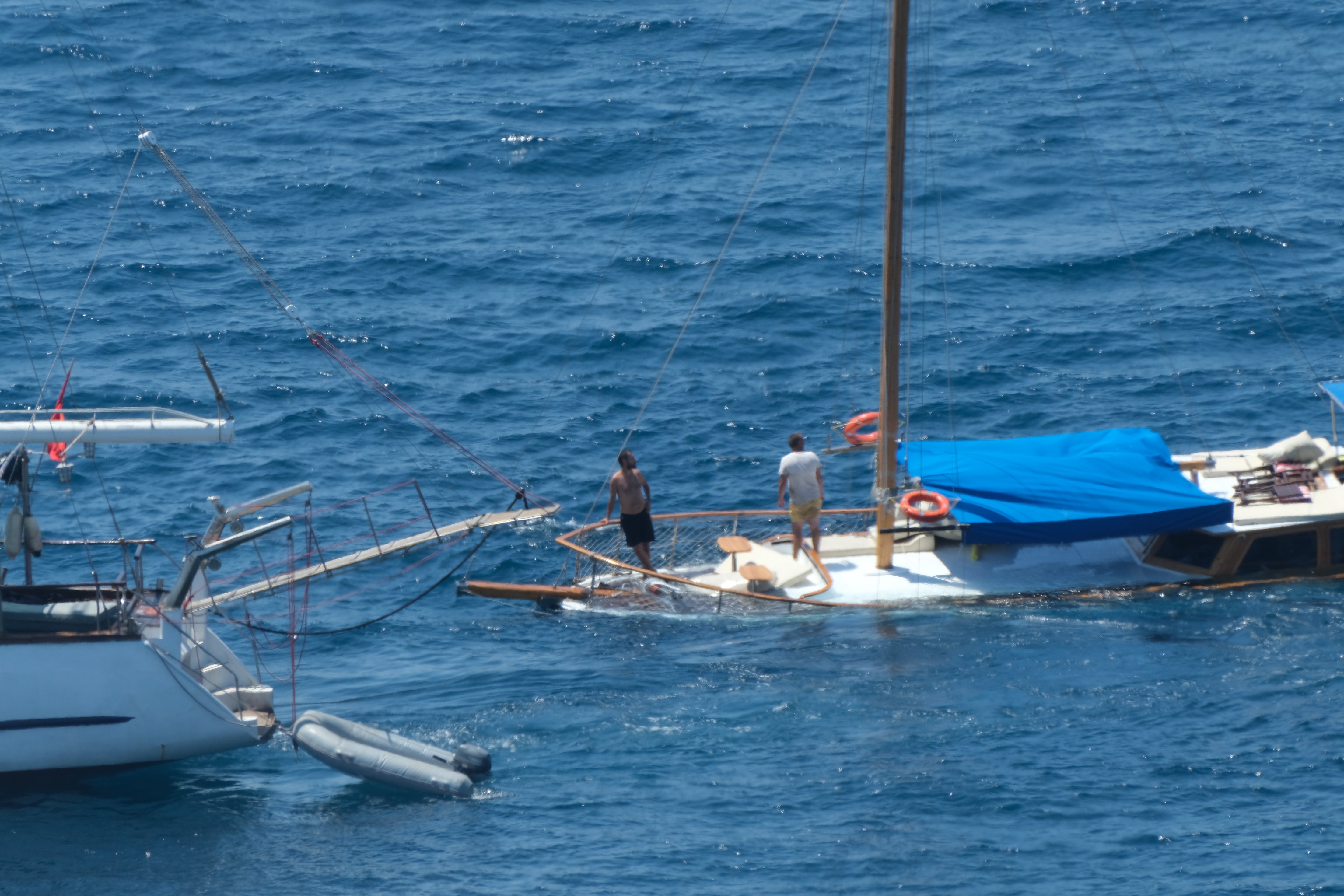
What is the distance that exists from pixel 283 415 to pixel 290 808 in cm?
1419

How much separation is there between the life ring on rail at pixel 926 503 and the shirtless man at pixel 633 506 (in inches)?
170

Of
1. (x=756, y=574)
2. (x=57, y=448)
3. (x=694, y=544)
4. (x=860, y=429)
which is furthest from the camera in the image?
(x=860, y=429)

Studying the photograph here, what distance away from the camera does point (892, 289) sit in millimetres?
27516

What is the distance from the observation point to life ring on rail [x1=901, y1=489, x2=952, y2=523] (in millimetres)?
27453

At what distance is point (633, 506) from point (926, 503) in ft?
16.0

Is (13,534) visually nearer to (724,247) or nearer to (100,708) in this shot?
(100,708)

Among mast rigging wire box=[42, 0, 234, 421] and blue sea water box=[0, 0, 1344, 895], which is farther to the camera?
mast rigging wire box=[42, 0, 234, 421]

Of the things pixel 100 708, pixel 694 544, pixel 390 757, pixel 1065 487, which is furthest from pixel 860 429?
pixel 100 708

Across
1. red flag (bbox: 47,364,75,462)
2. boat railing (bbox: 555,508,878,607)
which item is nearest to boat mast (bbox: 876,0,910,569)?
boat railing (bbox: 555,508,878,607)

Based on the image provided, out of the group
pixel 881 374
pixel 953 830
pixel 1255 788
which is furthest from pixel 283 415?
pixel 1255 788

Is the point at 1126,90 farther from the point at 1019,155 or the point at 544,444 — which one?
the point at 544,444

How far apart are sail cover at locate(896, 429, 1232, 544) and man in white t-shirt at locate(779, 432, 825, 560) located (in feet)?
5.65

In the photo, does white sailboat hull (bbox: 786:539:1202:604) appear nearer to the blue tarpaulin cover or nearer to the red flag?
the blue tarpaulin cover

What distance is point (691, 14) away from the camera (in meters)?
55.4
